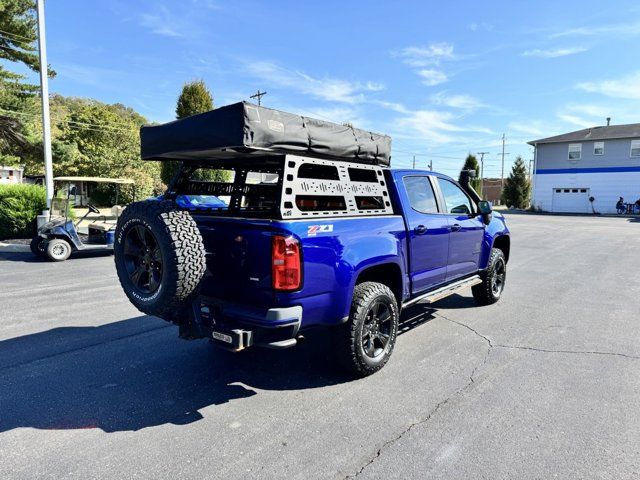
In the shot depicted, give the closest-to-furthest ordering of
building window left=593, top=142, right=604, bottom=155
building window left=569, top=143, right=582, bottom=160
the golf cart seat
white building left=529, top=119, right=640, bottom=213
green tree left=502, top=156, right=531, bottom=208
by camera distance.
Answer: the golf cart seat < white building left=529, top=119, right=640, bottom=213 < building window left=593, top=142, right=604, bottom=155 < building window left=569, top=143, right=582, bottom=160 < green tree left=502, top=156, right=531, bottom=208

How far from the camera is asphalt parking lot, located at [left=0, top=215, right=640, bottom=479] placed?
8.89ft

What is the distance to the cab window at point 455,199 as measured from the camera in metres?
5.42

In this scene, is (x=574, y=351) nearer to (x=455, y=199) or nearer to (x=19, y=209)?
(x=455, y=199)

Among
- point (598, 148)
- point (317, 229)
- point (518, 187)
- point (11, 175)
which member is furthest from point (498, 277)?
point (11, 175)

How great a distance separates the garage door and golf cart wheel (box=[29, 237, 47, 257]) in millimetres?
38963

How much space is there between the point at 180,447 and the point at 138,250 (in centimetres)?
163

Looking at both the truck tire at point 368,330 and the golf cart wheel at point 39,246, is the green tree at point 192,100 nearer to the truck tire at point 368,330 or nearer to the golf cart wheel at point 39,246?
the golf cart wheel at point 39,246

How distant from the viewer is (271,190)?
485 cm

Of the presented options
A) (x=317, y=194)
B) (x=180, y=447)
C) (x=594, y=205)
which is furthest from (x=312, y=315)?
(x=594, y=205)

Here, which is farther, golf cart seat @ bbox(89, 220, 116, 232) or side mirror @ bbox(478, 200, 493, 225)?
golf cart seat @ bbox(89, 220, 116, 232)

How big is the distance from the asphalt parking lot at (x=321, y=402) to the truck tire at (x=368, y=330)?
172mm

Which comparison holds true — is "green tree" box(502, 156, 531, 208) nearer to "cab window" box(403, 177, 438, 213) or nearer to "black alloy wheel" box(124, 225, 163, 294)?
"cab window" box(403, 177, 438, 213)

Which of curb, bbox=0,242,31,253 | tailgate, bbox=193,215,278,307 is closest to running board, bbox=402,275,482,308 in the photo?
tailgate, bbox=193,215,278,307

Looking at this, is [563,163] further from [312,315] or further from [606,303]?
[312,315]
